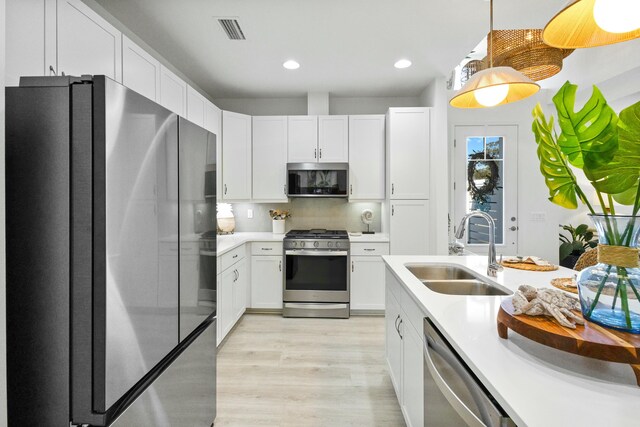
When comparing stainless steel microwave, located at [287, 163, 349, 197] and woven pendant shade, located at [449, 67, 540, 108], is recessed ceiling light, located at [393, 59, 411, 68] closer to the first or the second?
stainless steel microwave, located at [287, 163, 349, 197]

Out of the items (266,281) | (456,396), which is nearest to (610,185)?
(456,396)

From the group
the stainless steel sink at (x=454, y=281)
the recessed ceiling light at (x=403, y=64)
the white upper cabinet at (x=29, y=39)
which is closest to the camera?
the white upper cabinet at (x=29, y=39)

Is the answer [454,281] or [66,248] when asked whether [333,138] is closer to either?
[454,281]

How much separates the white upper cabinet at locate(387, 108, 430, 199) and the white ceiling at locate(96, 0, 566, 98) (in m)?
0.42

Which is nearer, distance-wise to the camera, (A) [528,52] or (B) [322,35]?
(A) [528,52]

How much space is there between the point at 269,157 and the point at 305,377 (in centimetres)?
250

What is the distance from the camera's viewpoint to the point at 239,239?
357cm

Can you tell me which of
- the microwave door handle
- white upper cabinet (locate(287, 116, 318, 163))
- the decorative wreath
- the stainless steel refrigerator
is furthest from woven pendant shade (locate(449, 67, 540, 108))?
the decorative wreath

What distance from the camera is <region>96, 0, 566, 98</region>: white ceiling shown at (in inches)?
88.0

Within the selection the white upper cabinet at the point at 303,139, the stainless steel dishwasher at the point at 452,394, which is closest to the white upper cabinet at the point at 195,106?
the white upper cabinet at the point at 303,139

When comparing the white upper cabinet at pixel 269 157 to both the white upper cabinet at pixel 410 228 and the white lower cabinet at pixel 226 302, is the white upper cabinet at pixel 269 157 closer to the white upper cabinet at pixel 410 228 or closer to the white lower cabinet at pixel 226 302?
the white lower cabinet at pixel 226 302

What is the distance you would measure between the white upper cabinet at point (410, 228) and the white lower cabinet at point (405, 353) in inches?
55.0

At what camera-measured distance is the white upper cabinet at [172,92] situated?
7.95ft

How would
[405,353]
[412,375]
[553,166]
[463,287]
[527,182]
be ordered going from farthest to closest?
[527,182] → [463,287] → [405,353] → [412,375] → [553,166]
